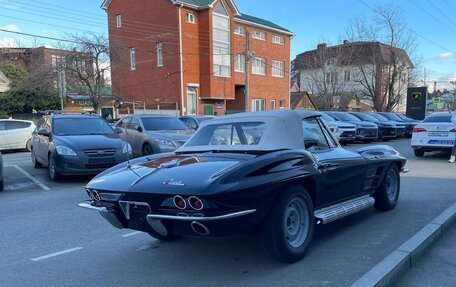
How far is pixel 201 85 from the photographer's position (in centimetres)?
3409

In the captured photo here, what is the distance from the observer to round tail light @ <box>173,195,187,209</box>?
136 inches

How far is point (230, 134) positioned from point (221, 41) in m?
31.2

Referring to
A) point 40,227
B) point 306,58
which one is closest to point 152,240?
point 40,227

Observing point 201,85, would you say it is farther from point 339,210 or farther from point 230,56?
point 339,210

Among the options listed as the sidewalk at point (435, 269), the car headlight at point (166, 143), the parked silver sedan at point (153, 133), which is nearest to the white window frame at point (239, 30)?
the parked silver sedan at point (153, 133)

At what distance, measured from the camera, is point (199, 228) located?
11.4 feet

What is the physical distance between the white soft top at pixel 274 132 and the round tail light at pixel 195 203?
1.20m

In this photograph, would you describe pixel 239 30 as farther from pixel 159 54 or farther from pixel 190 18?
pixel 159 54

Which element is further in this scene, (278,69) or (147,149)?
(278,69)

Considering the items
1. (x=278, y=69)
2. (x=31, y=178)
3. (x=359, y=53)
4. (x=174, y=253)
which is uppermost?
(x=359, y=53)

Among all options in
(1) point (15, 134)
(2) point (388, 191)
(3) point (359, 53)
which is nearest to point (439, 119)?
(2) point (388, 191)

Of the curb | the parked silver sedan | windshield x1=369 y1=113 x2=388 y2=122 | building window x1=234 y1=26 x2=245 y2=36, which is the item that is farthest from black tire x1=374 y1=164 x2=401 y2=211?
building window x1=234 y1=26 x2=245 y2=36

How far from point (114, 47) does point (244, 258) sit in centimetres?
2930

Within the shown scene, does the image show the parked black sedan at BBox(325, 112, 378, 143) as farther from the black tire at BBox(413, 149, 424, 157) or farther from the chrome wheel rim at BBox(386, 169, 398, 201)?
the chrome wheel rim at BBox(386, 169, 398, 201)
